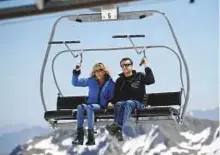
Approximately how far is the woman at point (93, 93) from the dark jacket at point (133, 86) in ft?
0.22

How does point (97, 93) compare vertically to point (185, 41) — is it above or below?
below

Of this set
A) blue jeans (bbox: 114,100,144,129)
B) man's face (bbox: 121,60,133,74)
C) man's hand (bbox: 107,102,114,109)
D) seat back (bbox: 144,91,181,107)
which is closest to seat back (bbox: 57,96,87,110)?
man's hand (bbox: 107,102,114,109)

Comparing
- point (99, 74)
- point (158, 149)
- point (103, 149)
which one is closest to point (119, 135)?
point (103, 149)

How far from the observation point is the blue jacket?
421 cm

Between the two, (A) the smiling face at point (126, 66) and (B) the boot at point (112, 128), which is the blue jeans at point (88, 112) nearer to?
(B) the boot at point (112, 128)

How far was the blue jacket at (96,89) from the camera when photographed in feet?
13.8

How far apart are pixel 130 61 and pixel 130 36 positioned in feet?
0.75

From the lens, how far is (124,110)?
13.3 feet

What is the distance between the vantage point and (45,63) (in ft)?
14.0

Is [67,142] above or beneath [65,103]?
beneath

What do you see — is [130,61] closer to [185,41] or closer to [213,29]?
[185,41]

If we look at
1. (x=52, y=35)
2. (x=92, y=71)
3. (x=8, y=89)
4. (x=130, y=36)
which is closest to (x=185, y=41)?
(x=130, y=36)

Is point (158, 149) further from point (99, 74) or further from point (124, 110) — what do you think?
point (99, 74)

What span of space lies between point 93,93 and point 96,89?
0.05 m
